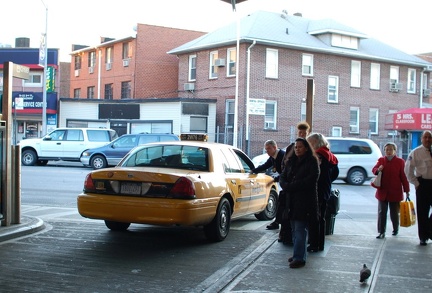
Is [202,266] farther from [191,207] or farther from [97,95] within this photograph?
[97,95]

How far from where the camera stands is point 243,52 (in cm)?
3312

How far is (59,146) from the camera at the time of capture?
26875mm

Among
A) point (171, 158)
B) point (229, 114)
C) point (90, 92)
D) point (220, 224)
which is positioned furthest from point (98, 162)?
point (90, 92)

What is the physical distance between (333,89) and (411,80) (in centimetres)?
750

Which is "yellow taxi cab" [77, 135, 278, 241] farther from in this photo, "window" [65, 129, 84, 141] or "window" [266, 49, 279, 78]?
"window" [266, 49, 279, 78]

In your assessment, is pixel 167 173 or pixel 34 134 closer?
pixel 167 173

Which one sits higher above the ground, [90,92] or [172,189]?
[90,92]

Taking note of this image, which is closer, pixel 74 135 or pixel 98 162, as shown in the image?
pixel 98 162

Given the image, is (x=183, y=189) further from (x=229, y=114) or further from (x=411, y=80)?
(x=411, y=80)

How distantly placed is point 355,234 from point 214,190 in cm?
301

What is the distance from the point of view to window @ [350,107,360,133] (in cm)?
3778

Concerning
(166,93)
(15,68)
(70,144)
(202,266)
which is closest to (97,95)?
(166,93)

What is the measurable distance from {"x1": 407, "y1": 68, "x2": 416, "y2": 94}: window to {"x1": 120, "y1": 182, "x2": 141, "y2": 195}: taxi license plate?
117 ft

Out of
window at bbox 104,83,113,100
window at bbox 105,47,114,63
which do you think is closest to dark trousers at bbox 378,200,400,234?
window at bbox 104,83,113,100
